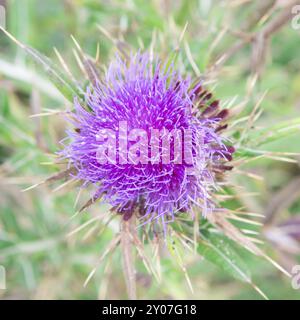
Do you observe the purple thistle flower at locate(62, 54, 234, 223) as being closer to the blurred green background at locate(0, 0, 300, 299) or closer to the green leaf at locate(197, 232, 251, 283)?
the green leaf at locate(197, 232, 251, 283)

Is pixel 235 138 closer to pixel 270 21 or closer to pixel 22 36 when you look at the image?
pixel 270 21

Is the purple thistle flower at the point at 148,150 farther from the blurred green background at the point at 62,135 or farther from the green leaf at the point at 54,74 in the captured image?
the blurred green background at the point at 62,135

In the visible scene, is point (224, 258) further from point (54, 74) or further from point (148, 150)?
point (54, 74)

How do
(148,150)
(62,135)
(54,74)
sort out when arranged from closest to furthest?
(148,150)
(54,74)
(62,135)

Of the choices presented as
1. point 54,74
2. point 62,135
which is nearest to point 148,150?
point 54,74

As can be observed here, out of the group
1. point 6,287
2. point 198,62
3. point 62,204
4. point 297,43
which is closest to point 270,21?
point 198,62
